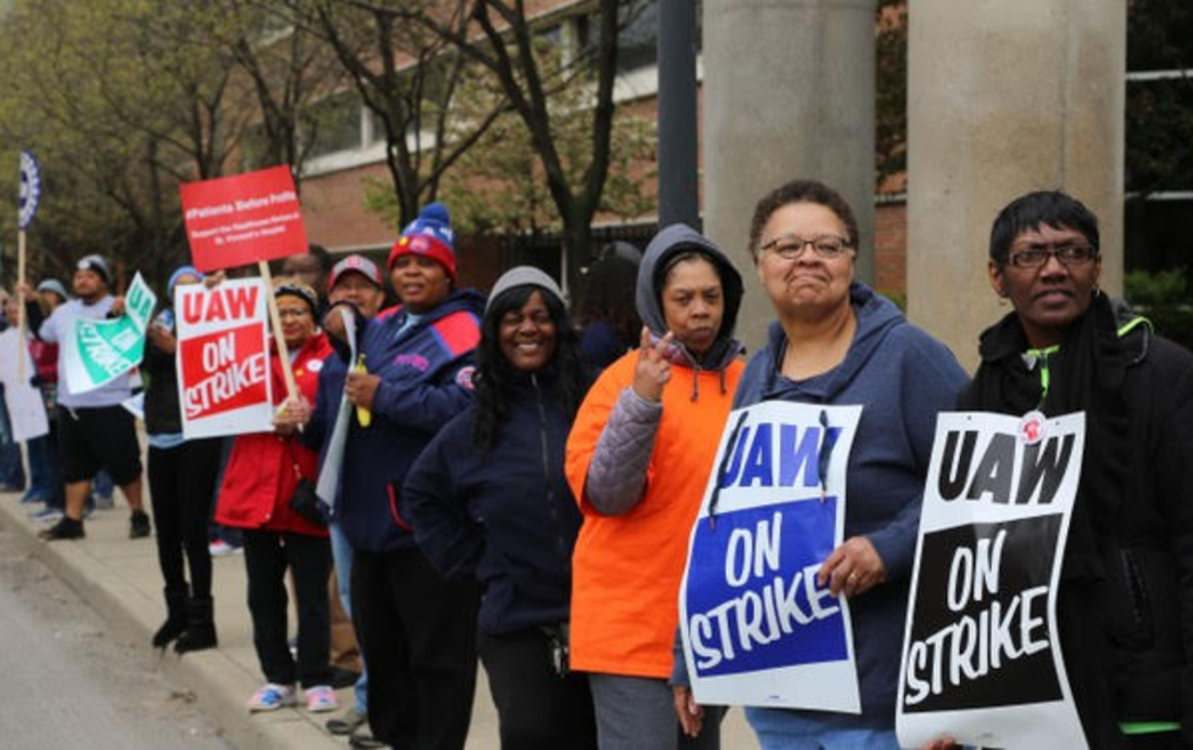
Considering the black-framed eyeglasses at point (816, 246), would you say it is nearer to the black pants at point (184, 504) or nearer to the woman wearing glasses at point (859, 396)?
the woman wearing glasses at point (859, 396)

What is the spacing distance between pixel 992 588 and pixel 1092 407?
392 mm

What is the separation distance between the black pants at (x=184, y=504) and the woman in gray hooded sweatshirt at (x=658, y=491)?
15.7 feet

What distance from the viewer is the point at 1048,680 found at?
321 cm

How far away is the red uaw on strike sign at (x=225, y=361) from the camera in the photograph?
309 inches

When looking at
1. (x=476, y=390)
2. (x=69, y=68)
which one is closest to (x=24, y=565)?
(x=476, y=390)

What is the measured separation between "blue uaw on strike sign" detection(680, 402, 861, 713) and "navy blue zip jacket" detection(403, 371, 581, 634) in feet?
3.19

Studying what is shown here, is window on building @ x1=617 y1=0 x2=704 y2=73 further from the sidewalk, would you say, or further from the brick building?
the sidewalk

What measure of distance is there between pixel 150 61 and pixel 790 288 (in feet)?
69.9

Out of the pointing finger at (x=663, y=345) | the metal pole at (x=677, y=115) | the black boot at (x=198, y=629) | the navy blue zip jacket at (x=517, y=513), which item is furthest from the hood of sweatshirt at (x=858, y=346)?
the black boot at (x=198, y=629)

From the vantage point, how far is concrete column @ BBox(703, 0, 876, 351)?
8.76 meters

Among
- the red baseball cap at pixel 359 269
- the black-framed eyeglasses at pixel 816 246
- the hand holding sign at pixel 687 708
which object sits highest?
the black-framed eyeglasses at pixel 816 246

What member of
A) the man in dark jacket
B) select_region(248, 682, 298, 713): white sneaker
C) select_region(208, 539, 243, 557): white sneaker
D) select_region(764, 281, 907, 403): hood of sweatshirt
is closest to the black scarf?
the man in dark jacket

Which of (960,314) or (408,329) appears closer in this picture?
(408,329)

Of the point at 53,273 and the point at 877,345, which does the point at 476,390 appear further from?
the point at 53,273
